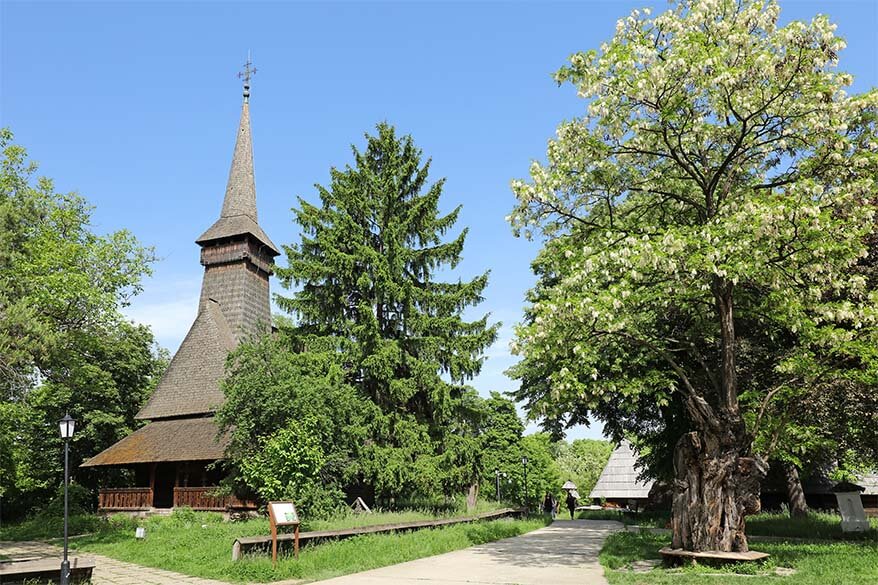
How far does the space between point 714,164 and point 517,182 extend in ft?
16.1

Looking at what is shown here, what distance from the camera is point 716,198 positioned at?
1606 cm

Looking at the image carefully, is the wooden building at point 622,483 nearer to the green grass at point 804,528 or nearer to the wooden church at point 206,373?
the green grass at point 804,528

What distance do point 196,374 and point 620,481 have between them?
1166 inches

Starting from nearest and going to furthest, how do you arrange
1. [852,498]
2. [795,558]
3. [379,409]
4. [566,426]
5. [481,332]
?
[795,558], [852,498], [379,409], [481,332], [566,426]

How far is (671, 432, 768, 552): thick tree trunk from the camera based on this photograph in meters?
13.7

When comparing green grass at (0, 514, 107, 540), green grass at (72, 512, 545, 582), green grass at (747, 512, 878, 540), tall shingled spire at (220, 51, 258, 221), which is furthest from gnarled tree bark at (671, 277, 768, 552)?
tall shingled spire at (220, 51, 258, 221)

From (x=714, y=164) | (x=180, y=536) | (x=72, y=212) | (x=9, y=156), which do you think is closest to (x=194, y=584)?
(x=180, y=536)

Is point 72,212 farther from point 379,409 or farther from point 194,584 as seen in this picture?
point 194,584

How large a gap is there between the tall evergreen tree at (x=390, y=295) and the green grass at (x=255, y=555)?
4792mm

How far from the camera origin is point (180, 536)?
65.3ft

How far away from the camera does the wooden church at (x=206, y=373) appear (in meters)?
27.1

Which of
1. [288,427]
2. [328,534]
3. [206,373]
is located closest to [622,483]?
[206,373]

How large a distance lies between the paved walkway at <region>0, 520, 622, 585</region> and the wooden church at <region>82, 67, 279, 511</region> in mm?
→ 7585

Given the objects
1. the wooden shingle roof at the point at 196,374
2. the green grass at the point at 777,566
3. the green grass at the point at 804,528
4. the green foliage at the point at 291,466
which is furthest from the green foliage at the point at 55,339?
the green grass at the point at 804,528
